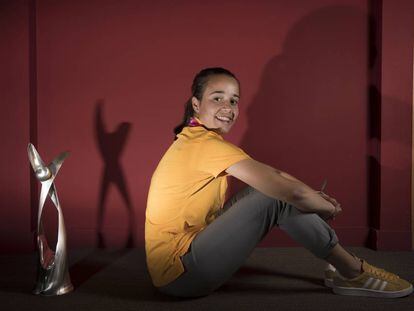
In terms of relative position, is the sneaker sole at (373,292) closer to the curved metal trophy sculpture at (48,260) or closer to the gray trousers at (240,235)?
the gray trousers at (240,235)

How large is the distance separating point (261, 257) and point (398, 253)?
2.68 ft

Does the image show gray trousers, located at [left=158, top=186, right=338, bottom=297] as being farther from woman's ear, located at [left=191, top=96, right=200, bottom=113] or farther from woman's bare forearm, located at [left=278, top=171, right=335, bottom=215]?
woman's ear, located at [left=191, top=96, right=200, bottom=113]

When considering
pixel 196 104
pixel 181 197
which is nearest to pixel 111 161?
pixel 196 104

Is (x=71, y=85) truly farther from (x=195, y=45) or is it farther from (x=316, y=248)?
(x=316, y=248)

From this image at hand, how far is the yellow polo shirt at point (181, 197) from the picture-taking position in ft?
5.12

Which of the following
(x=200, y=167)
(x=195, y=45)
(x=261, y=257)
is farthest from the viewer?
(x=195, y=45)

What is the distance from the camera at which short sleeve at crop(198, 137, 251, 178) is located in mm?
1497

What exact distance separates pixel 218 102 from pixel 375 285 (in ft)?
3.12

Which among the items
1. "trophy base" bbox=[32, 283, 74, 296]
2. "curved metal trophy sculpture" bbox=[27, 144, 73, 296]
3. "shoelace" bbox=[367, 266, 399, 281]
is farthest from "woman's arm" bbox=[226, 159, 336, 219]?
"trophy base" bbox=[32, 283, 74, 296]

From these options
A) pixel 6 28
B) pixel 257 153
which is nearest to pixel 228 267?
pixel 257 153

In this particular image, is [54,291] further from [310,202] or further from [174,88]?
[174,88]

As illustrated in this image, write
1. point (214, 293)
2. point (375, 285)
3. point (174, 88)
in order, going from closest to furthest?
point (375, 285), point (214, 293), point (174, 88)

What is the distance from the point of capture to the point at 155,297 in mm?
1810

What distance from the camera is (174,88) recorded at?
108 inches
